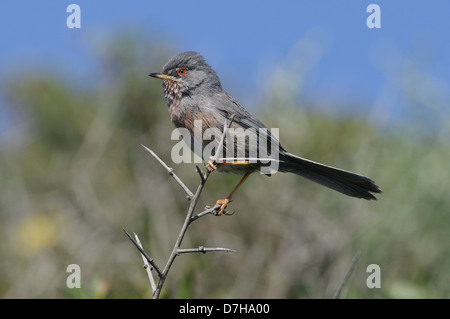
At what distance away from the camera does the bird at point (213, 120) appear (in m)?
3.77

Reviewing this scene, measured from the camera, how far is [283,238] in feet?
16.3

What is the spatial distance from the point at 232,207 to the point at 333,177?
1.69 meters

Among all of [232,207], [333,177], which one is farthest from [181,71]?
[232,207]

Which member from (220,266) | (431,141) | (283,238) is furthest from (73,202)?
(431,141)

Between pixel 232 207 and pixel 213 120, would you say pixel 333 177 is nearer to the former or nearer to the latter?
pixel 213 120

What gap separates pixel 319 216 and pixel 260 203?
0.50 m

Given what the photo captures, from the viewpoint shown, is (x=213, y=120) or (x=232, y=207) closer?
(x=213, y=120)

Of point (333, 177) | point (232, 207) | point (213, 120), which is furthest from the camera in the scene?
point (232, 207)

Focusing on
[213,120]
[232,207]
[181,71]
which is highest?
[181,71]

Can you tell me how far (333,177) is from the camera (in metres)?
3.61

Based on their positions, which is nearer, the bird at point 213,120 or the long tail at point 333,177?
the long tail at point 333,177

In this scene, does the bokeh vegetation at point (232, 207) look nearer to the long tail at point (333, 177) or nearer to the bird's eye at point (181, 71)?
the long tail at point (333, 177)

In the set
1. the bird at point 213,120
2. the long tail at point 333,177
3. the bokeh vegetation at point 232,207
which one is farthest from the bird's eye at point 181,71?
the bokeh vegetation at point 232,207
